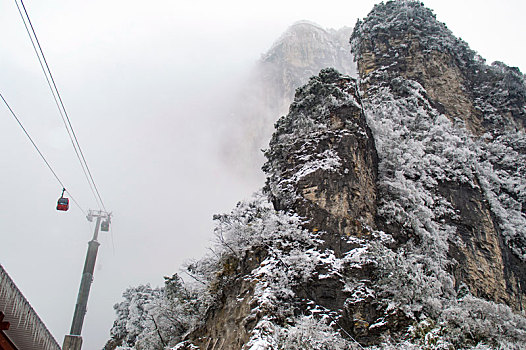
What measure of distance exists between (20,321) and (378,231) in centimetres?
1224

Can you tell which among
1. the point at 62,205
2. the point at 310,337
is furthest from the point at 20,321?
the point at 62,205

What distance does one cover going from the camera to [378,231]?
14.7 metres

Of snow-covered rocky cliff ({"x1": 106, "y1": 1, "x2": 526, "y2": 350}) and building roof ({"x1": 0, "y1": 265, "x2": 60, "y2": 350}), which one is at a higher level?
snow-covered rocky cliff ({"x1": 106, "y1": 1, "x2": 526, "y2": 350})

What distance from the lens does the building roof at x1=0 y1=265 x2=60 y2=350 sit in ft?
20.0

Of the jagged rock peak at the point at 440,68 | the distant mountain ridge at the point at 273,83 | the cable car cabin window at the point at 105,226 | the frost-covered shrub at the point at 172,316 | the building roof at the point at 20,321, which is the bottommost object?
the building roof at the point at 20,321

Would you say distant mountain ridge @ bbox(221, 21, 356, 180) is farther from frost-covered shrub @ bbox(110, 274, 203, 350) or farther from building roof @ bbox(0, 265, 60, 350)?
building roof @ bbox(0, 265, 60, 350)

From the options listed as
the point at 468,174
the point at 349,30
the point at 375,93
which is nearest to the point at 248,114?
the point at 349,30

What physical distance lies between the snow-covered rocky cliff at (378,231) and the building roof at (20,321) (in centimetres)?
544

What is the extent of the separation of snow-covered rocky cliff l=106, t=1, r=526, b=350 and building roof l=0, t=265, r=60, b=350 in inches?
214

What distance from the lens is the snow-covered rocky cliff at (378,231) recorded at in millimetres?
11641

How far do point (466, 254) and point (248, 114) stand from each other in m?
Result: 63.3

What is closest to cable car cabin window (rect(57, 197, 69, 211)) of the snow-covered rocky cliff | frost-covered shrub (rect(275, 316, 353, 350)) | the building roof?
the snow-covered rocky cliff

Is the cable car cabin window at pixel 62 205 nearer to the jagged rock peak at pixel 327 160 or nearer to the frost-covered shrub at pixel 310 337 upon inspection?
the jagged rock peak at pixel 327 160

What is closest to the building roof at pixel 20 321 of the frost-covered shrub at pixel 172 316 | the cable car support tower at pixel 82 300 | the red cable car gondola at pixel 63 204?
the frost-covered shrub at pixel 172 316
